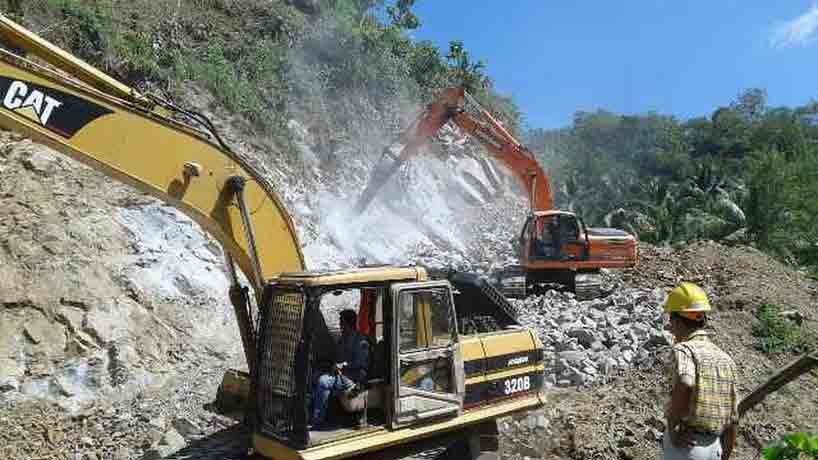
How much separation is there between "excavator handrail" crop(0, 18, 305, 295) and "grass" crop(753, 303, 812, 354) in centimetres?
840

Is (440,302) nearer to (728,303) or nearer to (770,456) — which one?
(770,456)

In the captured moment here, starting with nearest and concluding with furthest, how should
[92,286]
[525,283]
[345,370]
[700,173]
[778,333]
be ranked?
[345,370] → [92,286] → [778,333] → [525,283] → [700,173]

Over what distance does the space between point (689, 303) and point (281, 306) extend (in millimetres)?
2620

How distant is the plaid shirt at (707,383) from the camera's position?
354cm

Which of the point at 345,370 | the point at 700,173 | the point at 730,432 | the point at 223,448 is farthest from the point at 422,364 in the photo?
the point at 700,173

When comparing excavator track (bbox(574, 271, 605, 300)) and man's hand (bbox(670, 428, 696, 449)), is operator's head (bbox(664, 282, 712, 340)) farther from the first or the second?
excavator track (bbox(574, 271, 605, 300))

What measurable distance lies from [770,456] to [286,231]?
421 centimetres

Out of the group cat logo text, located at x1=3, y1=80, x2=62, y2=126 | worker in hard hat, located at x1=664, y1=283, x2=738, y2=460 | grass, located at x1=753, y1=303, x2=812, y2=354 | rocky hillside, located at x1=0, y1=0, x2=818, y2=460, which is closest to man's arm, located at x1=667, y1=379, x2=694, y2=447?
worker in hard hat, located at x1=664, y1=283, x2=738, y2=460

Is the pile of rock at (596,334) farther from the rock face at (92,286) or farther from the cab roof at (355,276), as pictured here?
the cab roof at (355,276)

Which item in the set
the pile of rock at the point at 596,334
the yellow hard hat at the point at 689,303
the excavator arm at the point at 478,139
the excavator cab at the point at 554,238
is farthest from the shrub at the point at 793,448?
the excavator arm at the point at 478,139

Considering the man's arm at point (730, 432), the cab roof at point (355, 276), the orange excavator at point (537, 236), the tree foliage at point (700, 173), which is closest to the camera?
the man's arm at point (730, 432)

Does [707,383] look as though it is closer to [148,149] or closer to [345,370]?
[345,370]

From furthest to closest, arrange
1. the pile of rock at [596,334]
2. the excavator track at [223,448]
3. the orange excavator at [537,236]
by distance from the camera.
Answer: the orange excavator at [537,236] < the pile of rock at [596,334] < the excavator track at [223,448]

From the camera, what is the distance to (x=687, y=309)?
3635 millimetres
